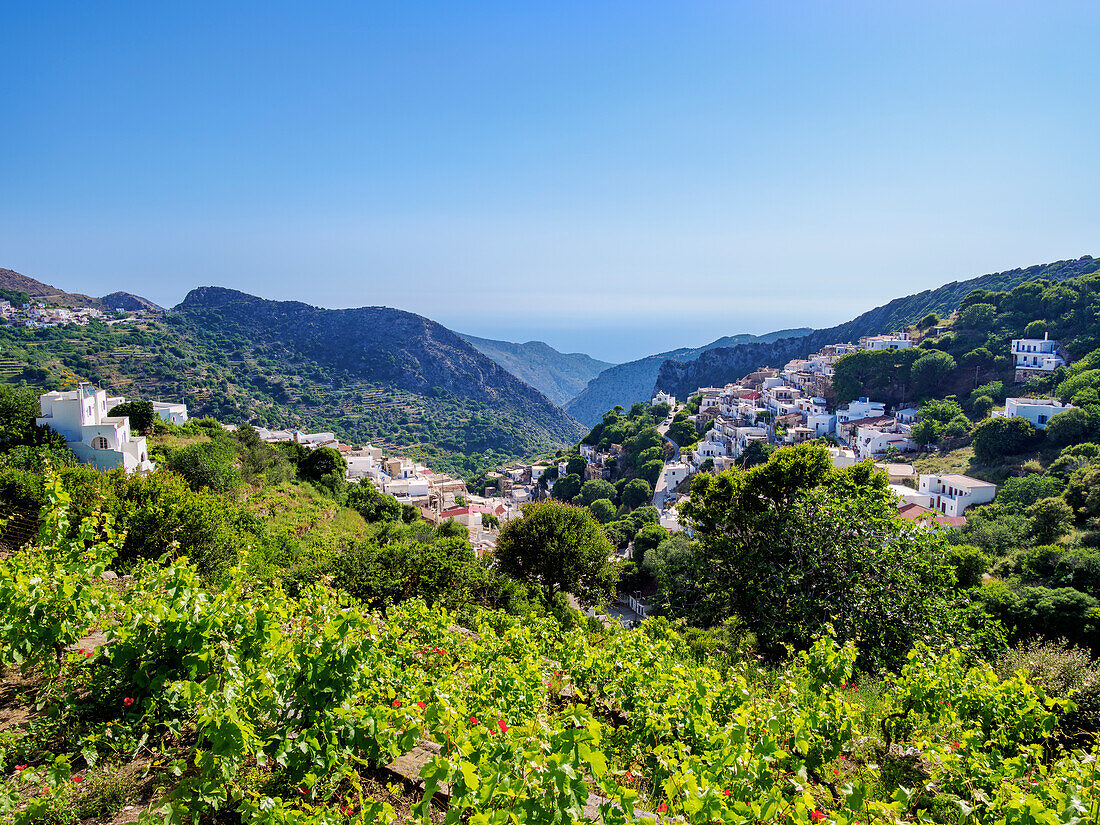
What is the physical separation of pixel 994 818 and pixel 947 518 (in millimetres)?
35182

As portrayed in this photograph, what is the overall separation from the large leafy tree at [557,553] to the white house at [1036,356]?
51549 mm

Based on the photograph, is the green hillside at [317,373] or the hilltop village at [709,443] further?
the green hillside at [317,373]

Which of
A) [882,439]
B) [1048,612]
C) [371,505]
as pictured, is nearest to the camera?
[1048,612]

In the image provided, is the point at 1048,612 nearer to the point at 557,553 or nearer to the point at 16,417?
the point at 557,553

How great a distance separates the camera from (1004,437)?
3800 cm

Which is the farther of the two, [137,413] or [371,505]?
[371,505]

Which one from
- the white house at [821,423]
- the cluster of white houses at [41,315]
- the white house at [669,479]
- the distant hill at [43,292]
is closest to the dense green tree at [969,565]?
the white house at [669,479]

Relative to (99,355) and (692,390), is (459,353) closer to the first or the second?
(692,390)

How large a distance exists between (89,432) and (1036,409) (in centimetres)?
5340

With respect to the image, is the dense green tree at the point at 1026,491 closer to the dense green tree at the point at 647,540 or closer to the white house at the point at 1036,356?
the dense green tree at the point at 647,540

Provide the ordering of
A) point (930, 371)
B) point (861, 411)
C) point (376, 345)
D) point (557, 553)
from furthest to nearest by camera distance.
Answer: point (376, 345), point (861, 411), point (930, 371), point (557, 553)

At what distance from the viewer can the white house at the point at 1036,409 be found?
38.9 metres

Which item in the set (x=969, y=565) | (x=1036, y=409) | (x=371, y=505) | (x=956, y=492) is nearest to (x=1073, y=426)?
(x=1036, y=409)

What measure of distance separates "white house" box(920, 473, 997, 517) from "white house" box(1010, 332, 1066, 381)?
2245 centimetres
